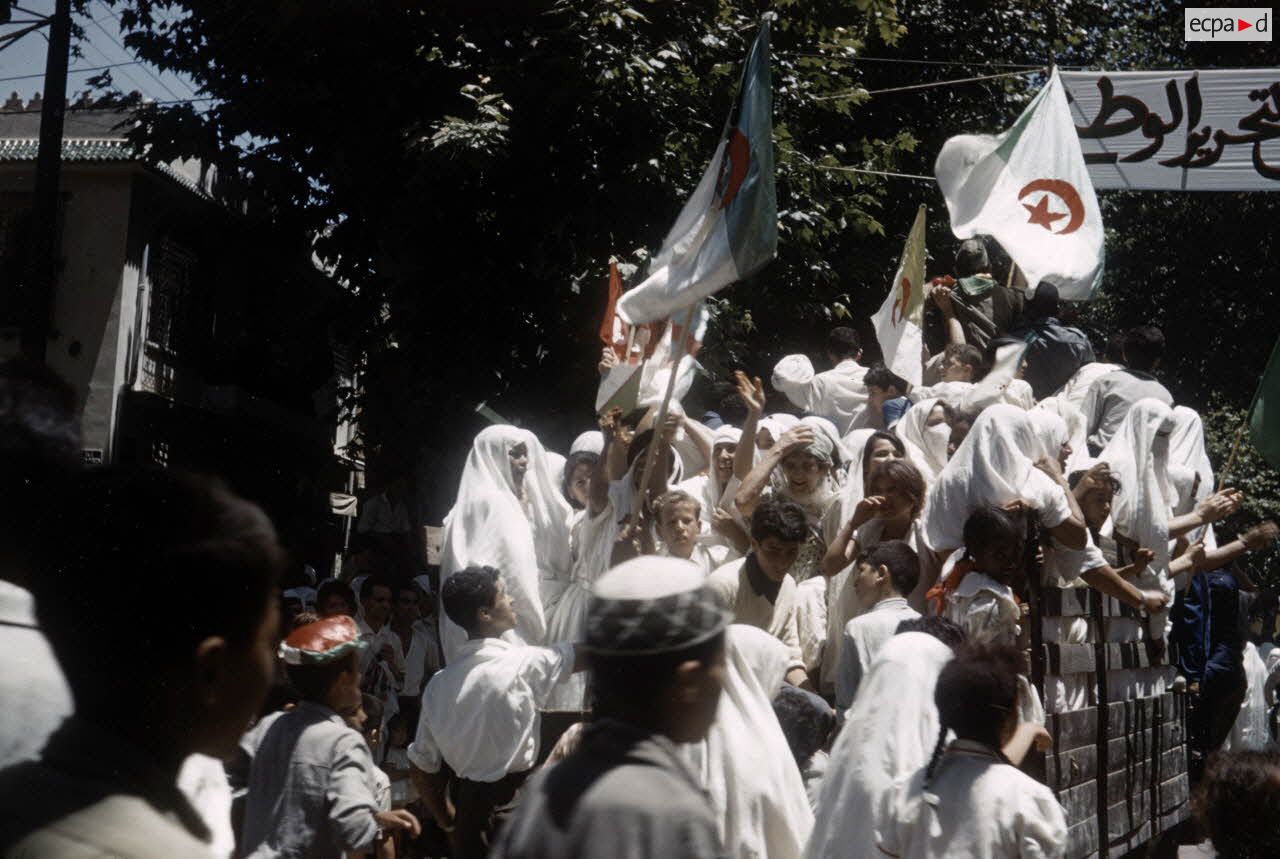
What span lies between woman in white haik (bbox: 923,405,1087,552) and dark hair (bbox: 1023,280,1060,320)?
10.9 feet

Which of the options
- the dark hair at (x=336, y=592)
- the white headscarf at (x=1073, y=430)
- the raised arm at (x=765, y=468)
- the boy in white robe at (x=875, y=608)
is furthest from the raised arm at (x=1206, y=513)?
the dark hair at (x=336, y=592)

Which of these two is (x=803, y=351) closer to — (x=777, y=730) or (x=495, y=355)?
(x=495, y=355)

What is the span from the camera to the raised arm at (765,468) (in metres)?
6.96

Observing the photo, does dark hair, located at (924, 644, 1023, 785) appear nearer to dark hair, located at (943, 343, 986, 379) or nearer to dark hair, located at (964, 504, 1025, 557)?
dark hair, located at (964, 504, 1025, 557)

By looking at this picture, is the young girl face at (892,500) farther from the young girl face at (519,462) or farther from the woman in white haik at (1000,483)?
the young girl face at (519,462)

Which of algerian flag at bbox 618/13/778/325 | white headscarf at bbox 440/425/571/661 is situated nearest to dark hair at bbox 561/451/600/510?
white headscarf at bbox 440/425/571/661

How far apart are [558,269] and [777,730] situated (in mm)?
10090

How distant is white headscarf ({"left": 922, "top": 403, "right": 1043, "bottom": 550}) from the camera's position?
19.2ft

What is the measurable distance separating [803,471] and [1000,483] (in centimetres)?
151

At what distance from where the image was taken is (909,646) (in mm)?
4254

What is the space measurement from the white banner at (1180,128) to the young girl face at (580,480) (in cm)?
634

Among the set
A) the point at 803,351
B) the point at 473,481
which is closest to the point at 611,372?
the point at 473,481

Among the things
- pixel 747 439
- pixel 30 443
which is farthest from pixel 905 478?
pixel 30 443

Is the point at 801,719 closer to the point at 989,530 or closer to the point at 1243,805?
the point at 989,530
